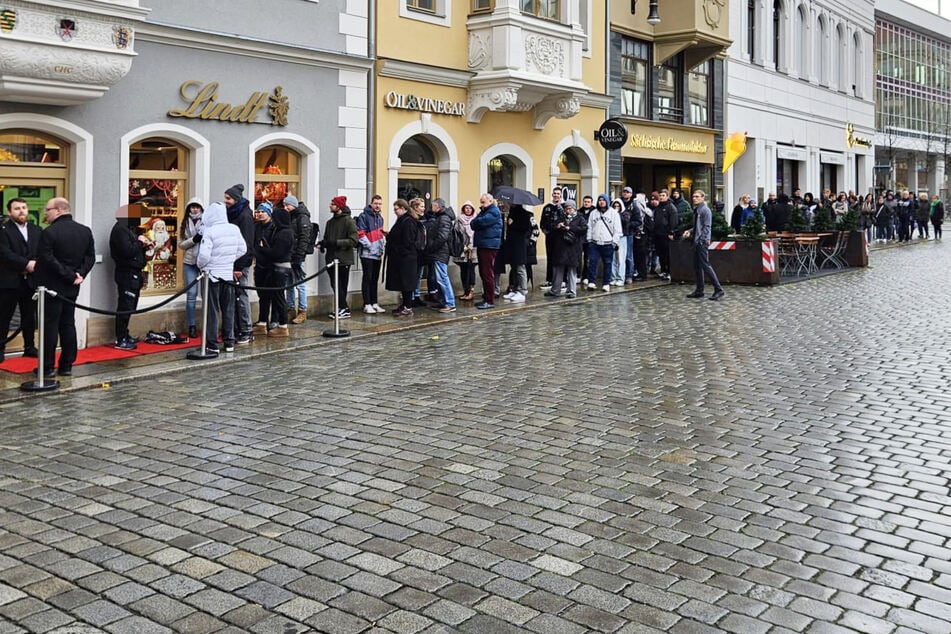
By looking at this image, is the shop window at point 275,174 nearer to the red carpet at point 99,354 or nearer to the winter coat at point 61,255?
the red carpet at point 99,354

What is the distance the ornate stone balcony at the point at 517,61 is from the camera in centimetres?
1894

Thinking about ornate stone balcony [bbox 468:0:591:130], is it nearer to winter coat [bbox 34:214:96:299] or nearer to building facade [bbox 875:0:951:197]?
winter coat [bbox 34:214:96:299]

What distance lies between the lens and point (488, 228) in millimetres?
17109

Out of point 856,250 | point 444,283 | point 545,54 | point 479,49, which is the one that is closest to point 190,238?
point 444,283

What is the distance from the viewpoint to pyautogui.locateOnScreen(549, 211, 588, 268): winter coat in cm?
1816

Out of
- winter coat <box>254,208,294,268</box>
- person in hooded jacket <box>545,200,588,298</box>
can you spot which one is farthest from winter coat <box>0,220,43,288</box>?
person in hooded jacket <box>545,200,588,298</box>

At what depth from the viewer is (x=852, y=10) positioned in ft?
137

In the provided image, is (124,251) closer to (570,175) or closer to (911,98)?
(570,175)

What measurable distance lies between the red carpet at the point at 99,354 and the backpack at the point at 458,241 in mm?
5327

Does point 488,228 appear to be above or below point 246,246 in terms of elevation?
above

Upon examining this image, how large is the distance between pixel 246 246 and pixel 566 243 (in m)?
6.88

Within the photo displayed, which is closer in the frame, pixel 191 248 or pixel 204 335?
pixel 204 335

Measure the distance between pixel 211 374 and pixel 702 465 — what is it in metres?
6.00

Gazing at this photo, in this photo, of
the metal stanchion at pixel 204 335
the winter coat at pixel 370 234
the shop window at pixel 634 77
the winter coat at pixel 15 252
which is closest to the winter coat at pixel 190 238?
the metal stanchion at pixel 204 335
